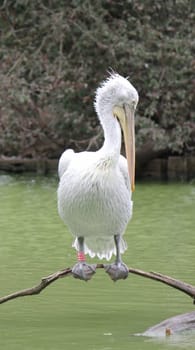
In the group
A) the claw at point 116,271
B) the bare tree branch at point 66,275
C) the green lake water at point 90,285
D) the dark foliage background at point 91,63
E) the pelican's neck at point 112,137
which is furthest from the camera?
the dark foliage background at point 91,63

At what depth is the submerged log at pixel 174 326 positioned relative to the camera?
20.4 feet

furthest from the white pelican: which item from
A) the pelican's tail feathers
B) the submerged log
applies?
the submerged log

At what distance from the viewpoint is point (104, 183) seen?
6242 mm

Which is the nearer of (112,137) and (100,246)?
(112,137)

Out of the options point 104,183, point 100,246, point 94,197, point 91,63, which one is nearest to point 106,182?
point 104,183

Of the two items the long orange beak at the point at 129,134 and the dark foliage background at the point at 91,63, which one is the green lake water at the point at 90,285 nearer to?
the long orange beak at the point at 129,134

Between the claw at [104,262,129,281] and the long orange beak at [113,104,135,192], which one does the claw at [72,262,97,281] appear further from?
the long orange beak at [113,104,135,192]

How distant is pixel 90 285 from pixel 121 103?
2.34 meters

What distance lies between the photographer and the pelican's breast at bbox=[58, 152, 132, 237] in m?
6.20

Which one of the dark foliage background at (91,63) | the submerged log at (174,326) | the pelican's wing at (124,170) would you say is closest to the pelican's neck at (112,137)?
the pelican's wing at (124,170)

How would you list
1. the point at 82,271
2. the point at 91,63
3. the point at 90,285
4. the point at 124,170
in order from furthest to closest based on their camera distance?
the point at 91,63
the point at 90,285
the point at 124,170
the point at 82,271

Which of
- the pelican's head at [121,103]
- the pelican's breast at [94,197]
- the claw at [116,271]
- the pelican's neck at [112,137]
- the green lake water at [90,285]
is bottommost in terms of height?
the green lake water at [90,285]

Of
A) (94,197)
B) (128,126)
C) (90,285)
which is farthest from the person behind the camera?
(90,285)

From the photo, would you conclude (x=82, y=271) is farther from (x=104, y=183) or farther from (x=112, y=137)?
(x=112, y=137)
